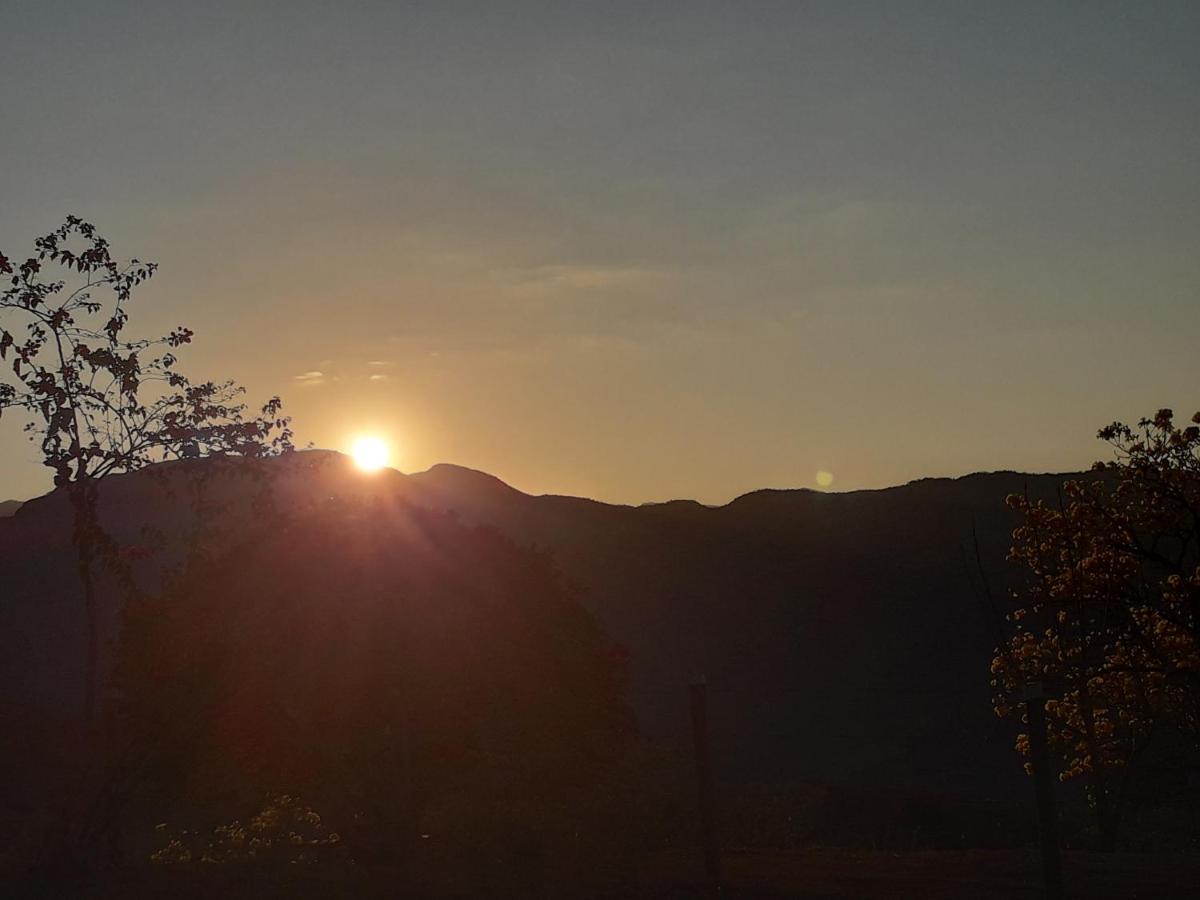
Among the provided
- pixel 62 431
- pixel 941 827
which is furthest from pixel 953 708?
pixel 62 431

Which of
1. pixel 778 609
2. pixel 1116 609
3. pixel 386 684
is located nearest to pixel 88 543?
pixel 386 684

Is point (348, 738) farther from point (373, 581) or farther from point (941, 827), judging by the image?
point (941, 827)

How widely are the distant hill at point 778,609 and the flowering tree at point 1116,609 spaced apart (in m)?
18.4

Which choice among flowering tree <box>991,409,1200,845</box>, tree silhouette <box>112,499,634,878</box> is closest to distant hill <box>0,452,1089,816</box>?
flowering tree <box>991,409,1200,845</box>

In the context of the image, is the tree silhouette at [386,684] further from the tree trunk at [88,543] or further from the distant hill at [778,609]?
the distant hill at [778,609]

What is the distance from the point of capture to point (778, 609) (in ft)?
264

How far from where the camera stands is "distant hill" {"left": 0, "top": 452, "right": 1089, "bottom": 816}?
5778cm

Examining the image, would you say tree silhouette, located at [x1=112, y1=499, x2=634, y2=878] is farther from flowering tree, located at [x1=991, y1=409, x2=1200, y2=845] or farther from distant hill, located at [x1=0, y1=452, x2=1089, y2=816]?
distant hill, located at [x1=0, y1=452, x2=1089, y2=816]

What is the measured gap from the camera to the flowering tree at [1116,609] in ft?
61.1

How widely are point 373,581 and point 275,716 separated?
272 cm

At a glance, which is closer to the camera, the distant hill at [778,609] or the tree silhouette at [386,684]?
the tree silhouette at [386,684]

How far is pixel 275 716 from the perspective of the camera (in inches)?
811

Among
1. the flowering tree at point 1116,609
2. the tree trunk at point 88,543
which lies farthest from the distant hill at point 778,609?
the tree trunk at point 88,543

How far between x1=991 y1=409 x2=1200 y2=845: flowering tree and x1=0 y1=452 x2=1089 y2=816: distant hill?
18.4m
